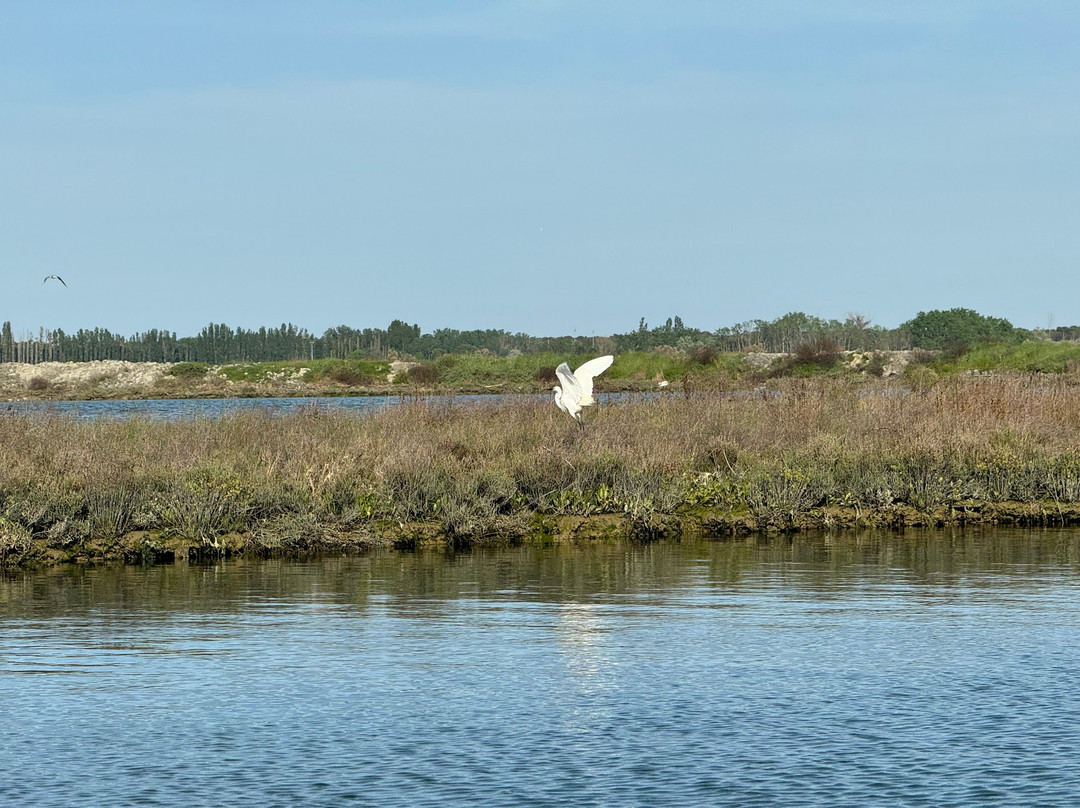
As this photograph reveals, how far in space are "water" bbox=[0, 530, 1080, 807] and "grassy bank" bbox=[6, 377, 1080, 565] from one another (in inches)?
69.1

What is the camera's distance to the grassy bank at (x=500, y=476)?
16.7m

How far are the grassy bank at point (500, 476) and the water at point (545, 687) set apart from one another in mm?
1755

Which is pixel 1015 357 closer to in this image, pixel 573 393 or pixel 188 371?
pixel 573 393

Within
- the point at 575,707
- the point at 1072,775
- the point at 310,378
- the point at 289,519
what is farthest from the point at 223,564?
the point at 310,378

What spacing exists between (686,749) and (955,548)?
9.97 m

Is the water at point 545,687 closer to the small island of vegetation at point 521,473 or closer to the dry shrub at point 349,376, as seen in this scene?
the small island of vegetation at point 521,473

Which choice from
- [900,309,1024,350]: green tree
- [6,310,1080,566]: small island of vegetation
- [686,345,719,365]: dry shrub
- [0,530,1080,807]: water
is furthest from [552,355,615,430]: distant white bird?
[900,309,1024,350]: green tree

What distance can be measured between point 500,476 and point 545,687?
9.26m

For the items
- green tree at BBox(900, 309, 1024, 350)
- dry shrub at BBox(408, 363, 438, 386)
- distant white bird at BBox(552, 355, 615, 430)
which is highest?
green tree at BBox(900, 309, 1024, 350)

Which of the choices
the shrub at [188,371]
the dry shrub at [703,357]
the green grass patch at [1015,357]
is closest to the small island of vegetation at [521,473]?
the green grass patch at [1015,357]

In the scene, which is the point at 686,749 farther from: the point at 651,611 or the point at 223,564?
the point at 223,564

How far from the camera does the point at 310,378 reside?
108 m

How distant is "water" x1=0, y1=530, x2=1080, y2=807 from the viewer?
7219 millimetres

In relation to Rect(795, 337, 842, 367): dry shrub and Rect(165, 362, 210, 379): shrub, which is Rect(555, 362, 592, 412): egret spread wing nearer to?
Rect(795, 337, 842, 367): dry shrub
